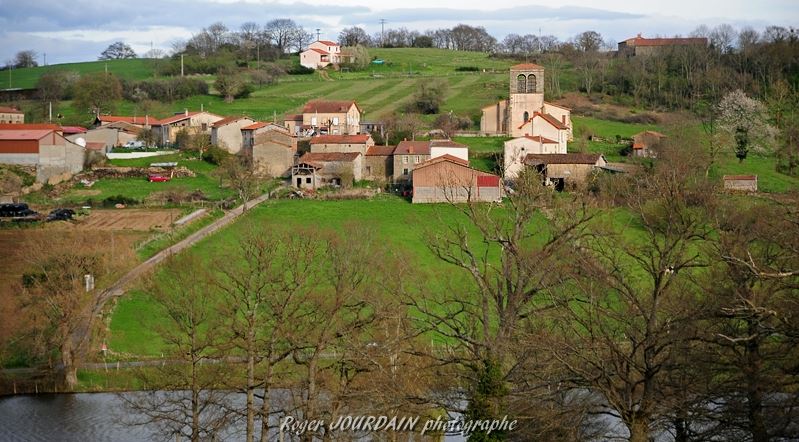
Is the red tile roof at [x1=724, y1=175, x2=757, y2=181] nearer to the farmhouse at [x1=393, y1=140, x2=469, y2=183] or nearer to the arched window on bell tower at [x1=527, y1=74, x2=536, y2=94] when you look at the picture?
the farmhouse at [x1=393, y1=140, x2=469, y2=183]

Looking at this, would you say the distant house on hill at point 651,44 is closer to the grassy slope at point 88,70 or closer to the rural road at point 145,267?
the grassy slope at point 88,70

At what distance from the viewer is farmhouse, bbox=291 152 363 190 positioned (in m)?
55.1

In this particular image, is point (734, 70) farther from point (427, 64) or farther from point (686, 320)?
point (686, 320)

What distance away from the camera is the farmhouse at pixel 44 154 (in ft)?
186

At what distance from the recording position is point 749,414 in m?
14.8

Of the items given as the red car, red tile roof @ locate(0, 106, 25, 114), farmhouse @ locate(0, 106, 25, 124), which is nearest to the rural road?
the red car

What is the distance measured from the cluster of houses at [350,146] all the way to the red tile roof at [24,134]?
52mm

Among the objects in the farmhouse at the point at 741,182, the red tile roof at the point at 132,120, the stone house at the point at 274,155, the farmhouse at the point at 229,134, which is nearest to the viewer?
the farmhouse at the point at 741,182

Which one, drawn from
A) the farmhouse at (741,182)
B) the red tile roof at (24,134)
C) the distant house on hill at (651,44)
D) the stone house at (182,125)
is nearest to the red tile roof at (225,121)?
the stone house at (182,125)

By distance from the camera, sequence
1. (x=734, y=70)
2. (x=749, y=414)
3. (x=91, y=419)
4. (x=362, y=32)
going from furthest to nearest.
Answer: (x=362, y=32) < (x=734, y=70) < (x=91, y=419) < (x=749, y=414)

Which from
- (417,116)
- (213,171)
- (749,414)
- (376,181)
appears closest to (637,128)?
(417,116)

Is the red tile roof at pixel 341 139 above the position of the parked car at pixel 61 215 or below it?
above

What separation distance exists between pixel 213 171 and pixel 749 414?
1807 inches

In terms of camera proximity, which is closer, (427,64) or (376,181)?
(376,181)
